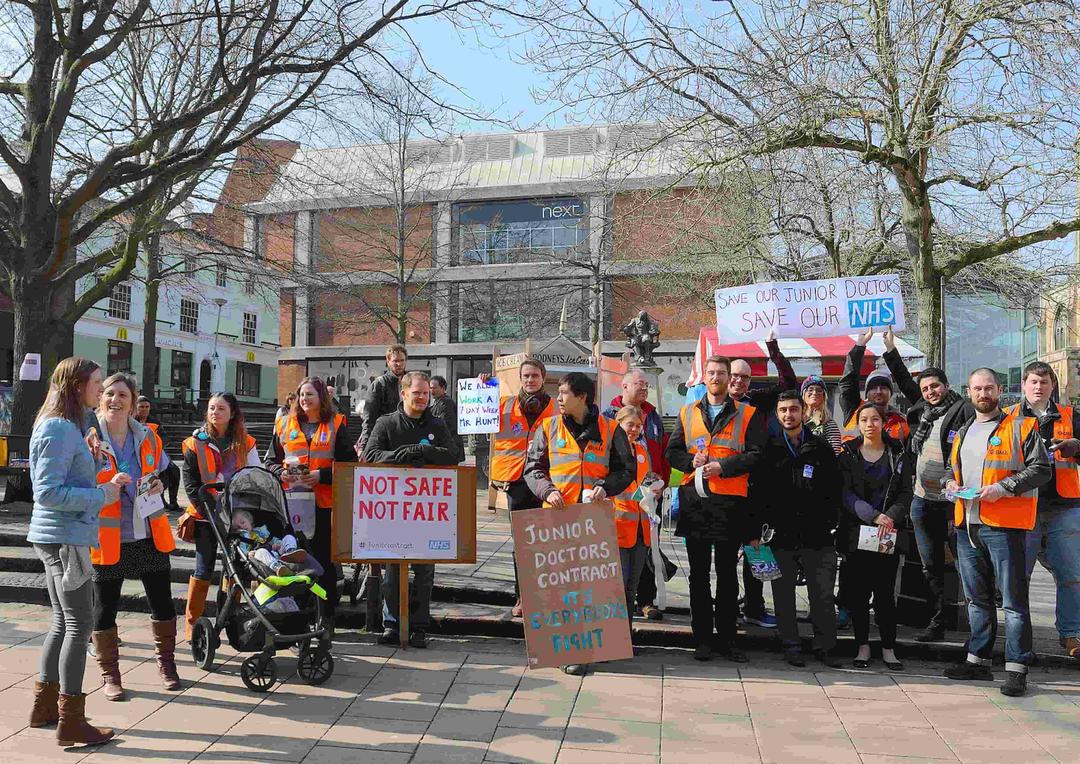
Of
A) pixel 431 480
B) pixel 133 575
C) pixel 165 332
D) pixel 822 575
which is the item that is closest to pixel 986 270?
pixel 822 575

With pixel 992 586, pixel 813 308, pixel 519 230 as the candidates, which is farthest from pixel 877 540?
pixel 519 230

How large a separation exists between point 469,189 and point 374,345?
359 inches

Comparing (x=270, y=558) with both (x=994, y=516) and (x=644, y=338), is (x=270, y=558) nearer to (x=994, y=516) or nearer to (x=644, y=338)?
(x=994, y=516)

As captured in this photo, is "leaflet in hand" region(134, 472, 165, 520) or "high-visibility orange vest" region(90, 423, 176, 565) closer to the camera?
"high-visibility orange vest" region(90, 423, 176, 565)

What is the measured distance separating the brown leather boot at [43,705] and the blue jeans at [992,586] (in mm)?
5316

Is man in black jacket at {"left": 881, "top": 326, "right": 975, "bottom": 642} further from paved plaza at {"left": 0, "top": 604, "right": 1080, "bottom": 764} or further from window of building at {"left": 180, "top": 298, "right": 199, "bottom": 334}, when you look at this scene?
window of building at {"left": 180, "top": 298, "right": 199, "bottom": 334}

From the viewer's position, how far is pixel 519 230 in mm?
39781

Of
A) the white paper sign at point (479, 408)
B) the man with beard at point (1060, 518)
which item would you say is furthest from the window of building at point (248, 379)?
the man with beard at point (1060, 518)

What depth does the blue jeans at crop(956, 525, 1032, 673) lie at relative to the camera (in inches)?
215

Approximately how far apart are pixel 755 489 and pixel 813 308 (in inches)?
118

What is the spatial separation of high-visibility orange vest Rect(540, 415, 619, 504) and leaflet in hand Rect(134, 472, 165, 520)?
2.45 metres

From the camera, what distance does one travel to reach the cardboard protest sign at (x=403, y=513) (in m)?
6.25

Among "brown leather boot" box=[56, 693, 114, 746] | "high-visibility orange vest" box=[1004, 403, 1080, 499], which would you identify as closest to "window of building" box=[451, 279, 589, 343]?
"high-visibility orange vest" box=[1004, 403, 1080, 499]

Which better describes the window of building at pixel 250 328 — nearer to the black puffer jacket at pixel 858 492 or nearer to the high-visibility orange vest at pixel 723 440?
the high-visibility orange vest at pixel 723 440
